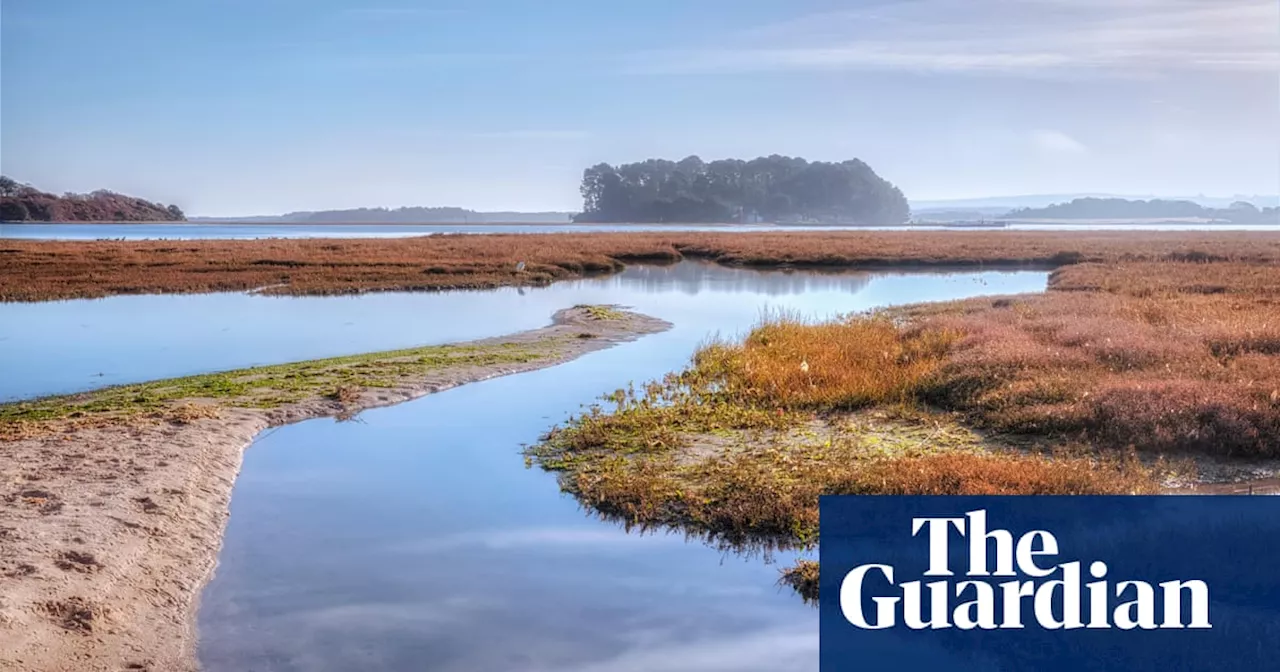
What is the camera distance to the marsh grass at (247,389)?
16969mm

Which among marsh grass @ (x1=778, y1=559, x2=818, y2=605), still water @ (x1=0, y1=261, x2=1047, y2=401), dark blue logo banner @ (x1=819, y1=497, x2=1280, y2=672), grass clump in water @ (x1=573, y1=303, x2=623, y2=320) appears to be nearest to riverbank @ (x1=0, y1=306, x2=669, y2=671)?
still water @ (x1=0, y1=261, x2=1047, y2=401)

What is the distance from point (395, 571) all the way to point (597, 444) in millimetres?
5608

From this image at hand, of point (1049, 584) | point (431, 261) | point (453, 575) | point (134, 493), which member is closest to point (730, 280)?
point (431, 261)

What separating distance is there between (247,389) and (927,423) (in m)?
12.8

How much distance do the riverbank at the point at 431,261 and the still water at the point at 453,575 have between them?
30.2 metres

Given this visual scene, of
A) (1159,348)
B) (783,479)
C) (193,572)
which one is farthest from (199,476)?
(1159,348)

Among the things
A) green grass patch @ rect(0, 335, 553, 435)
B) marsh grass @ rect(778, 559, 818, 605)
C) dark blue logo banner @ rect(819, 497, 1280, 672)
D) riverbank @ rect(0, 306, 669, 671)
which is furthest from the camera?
green grass patch @ rect(0, 335, 553, 435)

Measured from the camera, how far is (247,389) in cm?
2020

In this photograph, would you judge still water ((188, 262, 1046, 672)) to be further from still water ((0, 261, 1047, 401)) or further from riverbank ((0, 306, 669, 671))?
still water ((0, 261, 1047, 401))

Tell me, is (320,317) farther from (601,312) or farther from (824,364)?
(824,364)

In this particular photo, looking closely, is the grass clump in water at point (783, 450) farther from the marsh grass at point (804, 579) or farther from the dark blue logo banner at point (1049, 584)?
the marsh grass at point (804, 579)

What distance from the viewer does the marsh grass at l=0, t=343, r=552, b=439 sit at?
668 inches

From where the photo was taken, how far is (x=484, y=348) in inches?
1054

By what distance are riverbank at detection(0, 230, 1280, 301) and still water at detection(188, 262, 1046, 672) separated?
30228 millimetres
